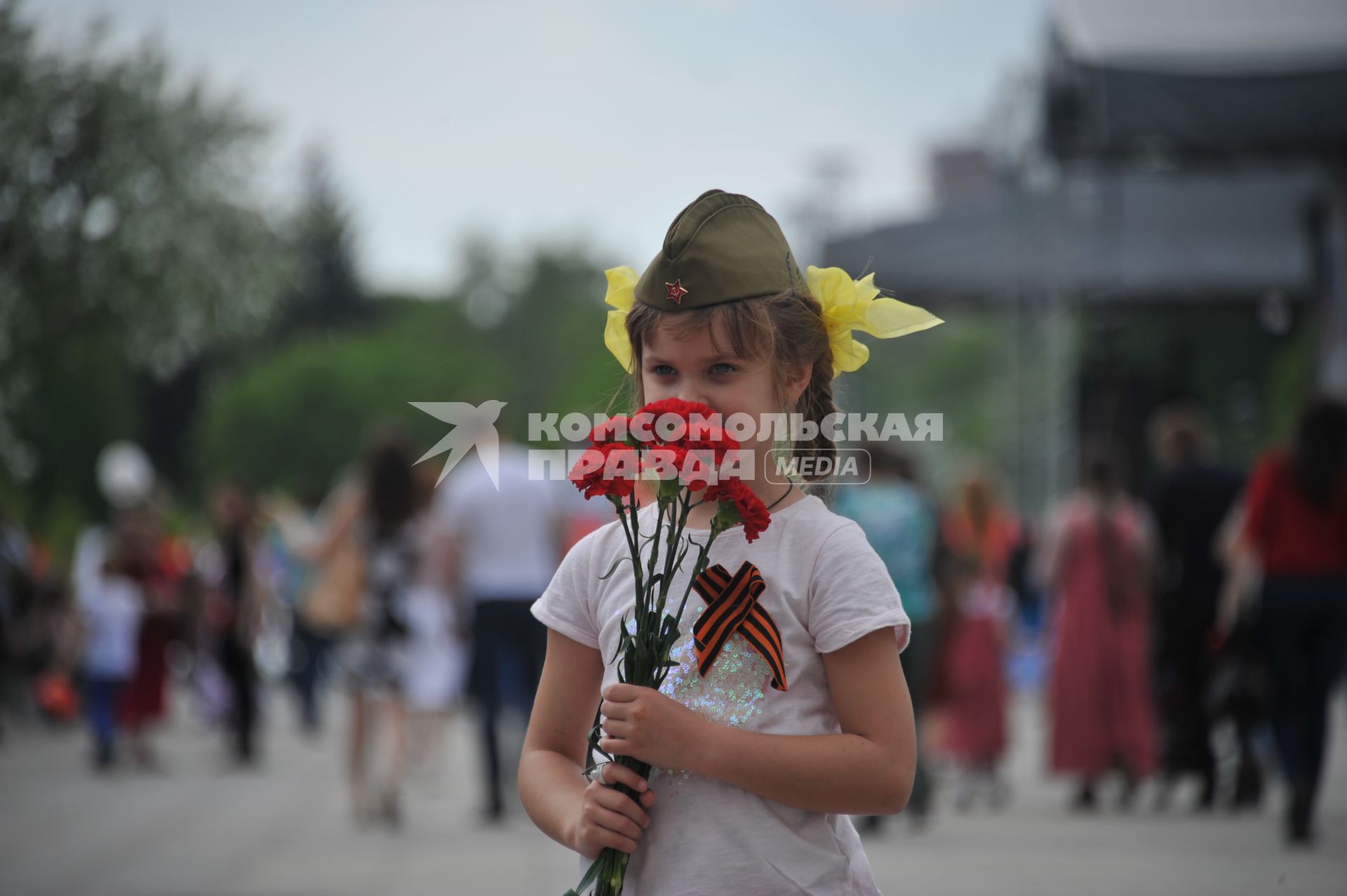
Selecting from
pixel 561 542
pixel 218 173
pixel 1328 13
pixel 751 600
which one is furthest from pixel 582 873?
pixel 218 173

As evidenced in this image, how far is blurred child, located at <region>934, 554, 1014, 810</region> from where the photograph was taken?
9609 mm

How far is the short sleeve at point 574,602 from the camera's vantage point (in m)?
2.43

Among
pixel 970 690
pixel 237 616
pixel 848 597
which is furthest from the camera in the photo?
pixel 237 616

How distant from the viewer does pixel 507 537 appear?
8922mm

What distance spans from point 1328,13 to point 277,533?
41.6 feet

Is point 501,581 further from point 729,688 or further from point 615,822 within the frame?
point 615,822

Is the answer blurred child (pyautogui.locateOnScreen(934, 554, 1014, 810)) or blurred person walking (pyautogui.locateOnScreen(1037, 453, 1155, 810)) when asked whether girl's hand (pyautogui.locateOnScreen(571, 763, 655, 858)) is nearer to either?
blurred child (pyautogui.locateOnScreen(934, 554, 1014, 810))

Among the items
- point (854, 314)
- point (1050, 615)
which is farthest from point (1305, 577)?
point (854, 314)

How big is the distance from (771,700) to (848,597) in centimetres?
19

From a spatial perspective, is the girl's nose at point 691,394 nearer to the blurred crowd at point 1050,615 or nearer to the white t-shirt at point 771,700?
the white t-shirt at point 771,700

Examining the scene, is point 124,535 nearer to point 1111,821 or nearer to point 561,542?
point 561,542

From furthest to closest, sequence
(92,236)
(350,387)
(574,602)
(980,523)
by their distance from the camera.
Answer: (350,387)
(980,523)
(92,236)
(574,602)

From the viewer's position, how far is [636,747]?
2133 mm

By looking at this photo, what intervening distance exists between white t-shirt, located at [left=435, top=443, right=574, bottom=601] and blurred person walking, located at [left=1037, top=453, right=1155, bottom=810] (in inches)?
125
